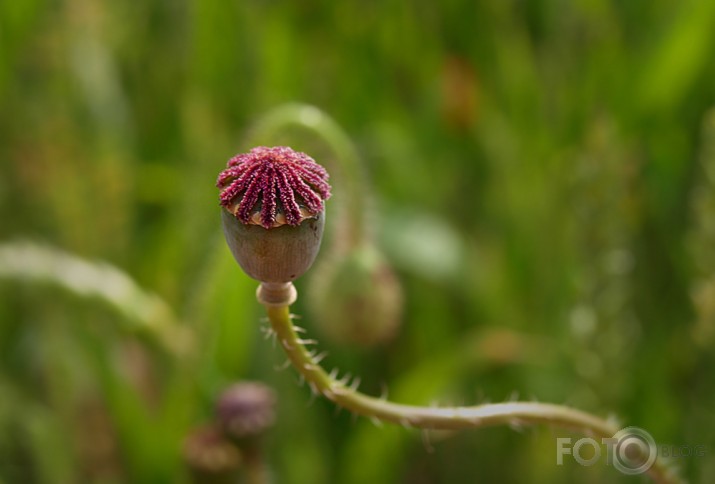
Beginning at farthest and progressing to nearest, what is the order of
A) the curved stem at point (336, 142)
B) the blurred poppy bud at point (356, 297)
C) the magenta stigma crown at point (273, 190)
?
the blurred poppy bud at point (356, 297), the curved stem at point (336, 142), the magenta stigma crown at point (273, 190)

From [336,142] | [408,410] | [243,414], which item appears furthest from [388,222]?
[408,410]

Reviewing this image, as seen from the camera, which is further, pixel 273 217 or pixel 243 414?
pixel 243 414

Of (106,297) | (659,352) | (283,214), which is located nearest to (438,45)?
(659,352)

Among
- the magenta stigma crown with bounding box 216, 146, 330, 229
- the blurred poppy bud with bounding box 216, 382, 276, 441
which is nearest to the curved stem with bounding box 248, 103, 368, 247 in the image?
the blurred poppy bud with bounding box 216, 382, 276, 441

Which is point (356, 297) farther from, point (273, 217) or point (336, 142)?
point (273, 217)

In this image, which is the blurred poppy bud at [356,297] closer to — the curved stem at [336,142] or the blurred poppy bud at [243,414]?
the curved stem at [336,142]

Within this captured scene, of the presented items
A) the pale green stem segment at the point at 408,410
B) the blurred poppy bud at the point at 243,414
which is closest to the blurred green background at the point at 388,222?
the blurred poppy bud at the point at 243,414
